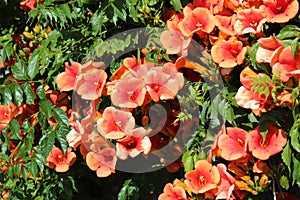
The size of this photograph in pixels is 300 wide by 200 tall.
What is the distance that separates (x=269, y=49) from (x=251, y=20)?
0.19 m

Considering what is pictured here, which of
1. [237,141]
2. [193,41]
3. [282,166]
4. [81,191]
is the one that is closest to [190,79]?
[193,41]

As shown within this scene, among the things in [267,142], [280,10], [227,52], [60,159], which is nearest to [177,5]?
[227,52]

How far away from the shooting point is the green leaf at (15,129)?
3.18m

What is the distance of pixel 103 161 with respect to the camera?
300cm

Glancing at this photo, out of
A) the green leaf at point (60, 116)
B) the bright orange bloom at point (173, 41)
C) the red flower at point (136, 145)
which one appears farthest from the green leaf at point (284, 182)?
the green leaf at point (60, 116)

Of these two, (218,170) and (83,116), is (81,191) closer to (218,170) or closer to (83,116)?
(83,116)

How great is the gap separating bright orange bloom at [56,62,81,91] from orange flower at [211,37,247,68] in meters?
0.67

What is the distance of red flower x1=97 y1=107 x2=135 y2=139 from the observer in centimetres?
281

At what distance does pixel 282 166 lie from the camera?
275cm

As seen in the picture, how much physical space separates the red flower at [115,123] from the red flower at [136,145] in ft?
0.14

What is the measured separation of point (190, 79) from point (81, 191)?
3.81ft

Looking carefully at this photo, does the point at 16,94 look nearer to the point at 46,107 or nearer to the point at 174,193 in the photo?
the point at 46,107

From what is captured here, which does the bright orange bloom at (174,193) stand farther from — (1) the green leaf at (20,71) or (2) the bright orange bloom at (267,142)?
(1) the green leaf at (20,71)

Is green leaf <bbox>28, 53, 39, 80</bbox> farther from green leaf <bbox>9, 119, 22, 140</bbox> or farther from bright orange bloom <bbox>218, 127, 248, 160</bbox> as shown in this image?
bright orange bloom <bbox>218, 127, 248, 160</bbox>
